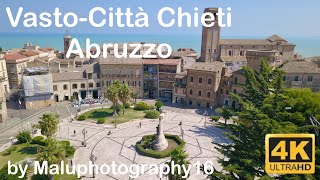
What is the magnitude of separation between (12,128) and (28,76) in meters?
16.8

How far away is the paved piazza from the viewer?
38.1m

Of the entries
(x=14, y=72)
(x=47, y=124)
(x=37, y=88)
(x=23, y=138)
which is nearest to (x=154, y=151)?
(x=47, y=124)

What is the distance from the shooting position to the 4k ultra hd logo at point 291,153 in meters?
17.5

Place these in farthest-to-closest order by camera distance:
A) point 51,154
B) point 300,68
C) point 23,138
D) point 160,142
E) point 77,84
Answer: point 77,84, point 300,68, point 23,138, point 160,142, point 51,154

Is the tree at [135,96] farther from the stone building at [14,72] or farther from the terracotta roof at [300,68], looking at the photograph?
the terracotta roof at [300,68]

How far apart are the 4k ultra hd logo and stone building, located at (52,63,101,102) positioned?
196ft

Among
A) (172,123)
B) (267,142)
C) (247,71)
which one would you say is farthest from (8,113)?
(267,142)

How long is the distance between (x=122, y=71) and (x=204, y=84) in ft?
75.2

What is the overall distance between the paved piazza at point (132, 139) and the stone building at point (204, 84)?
26.3ft

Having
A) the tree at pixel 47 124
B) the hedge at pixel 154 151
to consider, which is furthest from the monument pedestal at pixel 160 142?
the tree at pixel 47 124

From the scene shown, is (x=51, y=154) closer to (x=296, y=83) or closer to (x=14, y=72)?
(x=14, y=72)

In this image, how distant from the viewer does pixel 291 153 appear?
17.4 metres

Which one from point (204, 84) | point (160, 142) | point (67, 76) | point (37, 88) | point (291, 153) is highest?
point (67, 76)

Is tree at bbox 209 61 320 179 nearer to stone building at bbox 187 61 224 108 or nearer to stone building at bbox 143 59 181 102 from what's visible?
stone building at bbox 187 61 224 108
